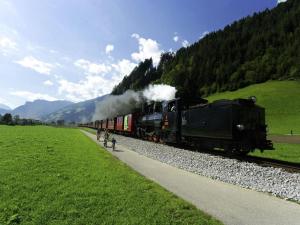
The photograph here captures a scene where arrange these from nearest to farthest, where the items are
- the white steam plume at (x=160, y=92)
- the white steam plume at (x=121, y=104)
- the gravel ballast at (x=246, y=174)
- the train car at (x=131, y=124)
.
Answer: the gravel ballast at (x=246, y=174) < the white steam plume at (x=160, y=92) < the train car at (x=131, y=124) < the white steam plume at (x=121, y=104)

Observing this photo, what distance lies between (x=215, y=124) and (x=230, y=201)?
1257 centimetres

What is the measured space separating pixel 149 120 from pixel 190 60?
388 ft

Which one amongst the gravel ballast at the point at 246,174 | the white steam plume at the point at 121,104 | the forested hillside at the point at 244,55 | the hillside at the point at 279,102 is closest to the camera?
the gravel ballast at the point at 246,174

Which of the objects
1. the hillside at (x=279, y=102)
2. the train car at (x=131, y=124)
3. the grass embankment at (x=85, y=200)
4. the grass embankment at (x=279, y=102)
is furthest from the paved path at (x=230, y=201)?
the hillside at (x=279, y=102)

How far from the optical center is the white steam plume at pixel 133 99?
40.6 metres

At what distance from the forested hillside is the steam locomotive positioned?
86424 mm

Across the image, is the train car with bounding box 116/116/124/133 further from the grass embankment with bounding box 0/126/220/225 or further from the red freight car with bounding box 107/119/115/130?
the grass embankment with bounding box 0/126/220/225

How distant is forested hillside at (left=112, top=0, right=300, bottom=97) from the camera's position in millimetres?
121875

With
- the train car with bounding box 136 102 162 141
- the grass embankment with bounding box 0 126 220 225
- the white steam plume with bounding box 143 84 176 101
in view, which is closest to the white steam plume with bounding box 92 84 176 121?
the white steam plume with bounding box 143 84 176 101

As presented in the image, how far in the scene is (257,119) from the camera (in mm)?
21438

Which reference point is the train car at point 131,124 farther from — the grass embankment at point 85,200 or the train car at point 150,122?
the grass embankment at point 85,200

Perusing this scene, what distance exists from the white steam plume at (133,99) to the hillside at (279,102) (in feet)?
87.2

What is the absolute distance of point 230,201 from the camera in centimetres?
989

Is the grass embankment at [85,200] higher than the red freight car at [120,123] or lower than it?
lower
